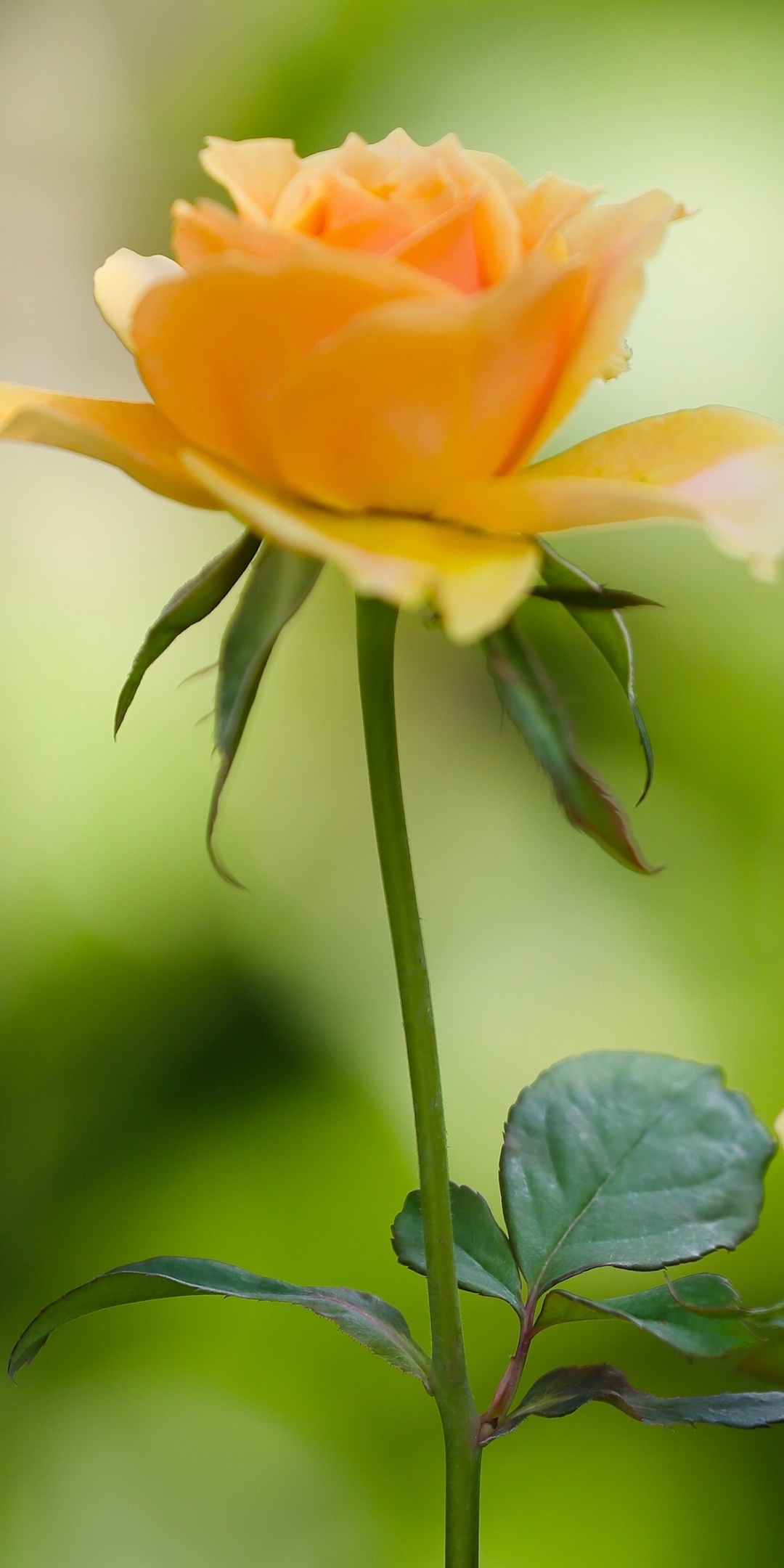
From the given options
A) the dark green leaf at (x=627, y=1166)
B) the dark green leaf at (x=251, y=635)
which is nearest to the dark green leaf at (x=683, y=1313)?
the dark green leaf at (x=627, y=1166)

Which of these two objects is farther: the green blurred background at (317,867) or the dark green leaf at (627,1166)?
the green blurred background at (317,867)

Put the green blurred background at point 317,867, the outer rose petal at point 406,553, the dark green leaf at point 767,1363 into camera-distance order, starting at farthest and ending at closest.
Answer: the green blurred background at point 317,867, the dark green leaf at point 767,1363, the outer rose petal at point 406,553

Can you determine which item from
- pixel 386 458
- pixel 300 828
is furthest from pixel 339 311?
pixel 300 828

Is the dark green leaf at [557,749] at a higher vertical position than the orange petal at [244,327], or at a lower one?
lower

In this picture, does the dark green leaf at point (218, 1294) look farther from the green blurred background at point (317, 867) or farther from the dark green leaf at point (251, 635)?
the green blurred background at point (317, 867)

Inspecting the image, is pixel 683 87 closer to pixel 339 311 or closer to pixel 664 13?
pixel 664 13

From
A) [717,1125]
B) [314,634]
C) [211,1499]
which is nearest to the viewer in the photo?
[717,1125]

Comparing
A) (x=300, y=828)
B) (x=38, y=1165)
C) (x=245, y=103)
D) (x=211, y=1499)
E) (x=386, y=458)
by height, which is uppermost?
(x=245, y=103)
